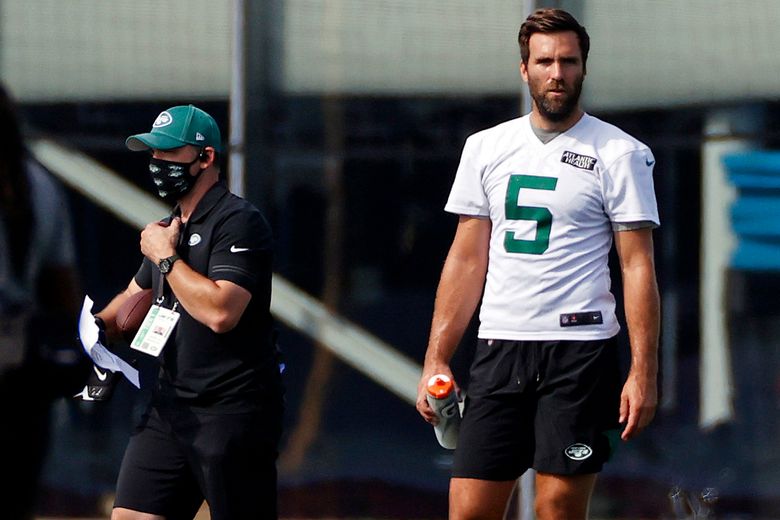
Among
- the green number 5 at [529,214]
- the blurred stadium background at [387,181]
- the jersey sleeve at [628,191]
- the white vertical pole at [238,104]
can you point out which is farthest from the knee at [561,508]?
the white vertical pole at [238,104]

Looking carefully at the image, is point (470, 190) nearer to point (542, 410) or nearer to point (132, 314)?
point (542, 410)

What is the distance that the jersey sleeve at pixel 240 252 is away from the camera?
5.01 m

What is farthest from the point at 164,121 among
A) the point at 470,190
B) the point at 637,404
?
the point at 637,404

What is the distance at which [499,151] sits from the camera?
521 centimetres

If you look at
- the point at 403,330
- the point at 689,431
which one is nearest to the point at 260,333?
the point at 403,330

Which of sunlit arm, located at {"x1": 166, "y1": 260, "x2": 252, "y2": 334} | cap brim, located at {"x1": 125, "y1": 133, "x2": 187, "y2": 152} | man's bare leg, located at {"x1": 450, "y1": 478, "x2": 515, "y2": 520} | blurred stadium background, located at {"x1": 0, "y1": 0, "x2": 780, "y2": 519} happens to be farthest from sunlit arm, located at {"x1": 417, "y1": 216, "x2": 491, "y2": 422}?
blurred stadium background, located at {"x1": 0, "y1": 0, "x2": 780, "y2": 519}

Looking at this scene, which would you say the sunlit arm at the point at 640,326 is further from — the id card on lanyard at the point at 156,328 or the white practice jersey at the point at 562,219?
the id card on lanyard at the point at 156,328

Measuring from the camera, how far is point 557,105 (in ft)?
16.8

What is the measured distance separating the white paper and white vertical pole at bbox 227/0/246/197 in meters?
2.64

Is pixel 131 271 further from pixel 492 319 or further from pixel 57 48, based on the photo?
pixel 492 319

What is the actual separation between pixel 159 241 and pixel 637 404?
165cm

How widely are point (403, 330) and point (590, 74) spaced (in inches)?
61.5

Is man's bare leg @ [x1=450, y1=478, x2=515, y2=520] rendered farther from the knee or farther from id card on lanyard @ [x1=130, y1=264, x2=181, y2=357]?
id card on lanyard @ [x1=130, y1=264, x2=181, y2=357]

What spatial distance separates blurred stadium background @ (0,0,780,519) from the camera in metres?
7.49
